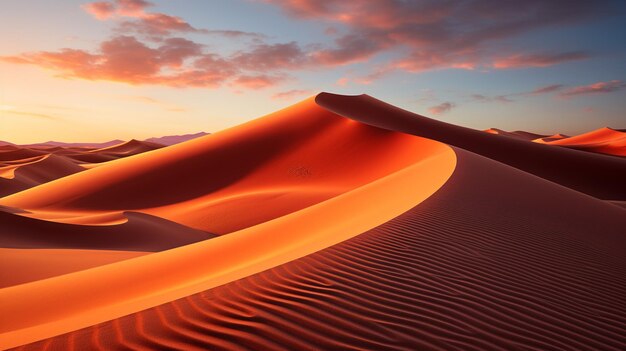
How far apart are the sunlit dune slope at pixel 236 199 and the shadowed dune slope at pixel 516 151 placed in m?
4.03

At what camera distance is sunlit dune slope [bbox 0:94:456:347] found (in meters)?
4.87

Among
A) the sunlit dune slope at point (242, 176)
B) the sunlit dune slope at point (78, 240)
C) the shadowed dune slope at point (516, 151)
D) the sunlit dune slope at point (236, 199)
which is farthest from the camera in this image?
the shadowed dune slope at point (516, 151)

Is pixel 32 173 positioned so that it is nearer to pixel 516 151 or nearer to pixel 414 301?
pixel 516 151

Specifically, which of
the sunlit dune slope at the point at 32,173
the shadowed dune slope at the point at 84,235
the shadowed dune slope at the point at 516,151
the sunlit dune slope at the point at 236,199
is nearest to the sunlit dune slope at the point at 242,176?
the sunlit dune slope at the point at 236,199

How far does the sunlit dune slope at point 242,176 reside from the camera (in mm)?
16983

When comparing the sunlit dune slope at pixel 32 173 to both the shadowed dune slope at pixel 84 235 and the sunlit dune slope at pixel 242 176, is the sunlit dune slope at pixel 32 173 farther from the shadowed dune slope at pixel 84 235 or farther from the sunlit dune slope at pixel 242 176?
the shadowed dune slope at pixel 84 235

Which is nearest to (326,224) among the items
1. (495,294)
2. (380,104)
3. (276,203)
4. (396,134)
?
(495,294)

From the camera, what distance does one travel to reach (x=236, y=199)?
18.0 meters

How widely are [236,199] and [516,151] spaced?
21.4 metres

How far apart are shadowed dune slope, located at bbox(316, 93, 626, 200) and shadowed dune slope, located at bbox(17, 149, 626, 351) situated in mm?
21787

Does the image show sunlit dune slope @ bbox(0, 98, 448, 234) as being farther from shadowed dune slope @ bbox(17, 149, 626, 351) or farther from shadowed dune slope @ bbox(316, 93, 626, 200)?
shadowed dune slope @ bbox(17, 149, 626, 351)

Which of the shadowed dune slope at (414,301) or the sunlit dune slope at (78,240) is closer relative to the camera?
the shadowed dune slope at (414,301)

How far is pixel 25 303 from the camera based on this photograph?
5281mm

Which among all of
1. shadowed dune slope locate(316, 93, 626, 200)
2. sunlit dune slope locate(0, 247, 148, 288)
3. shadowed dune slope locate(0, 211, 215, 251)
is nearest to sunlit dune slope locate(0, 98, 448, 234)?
shadowed dune slope locate(0, 211, 215, 251)
